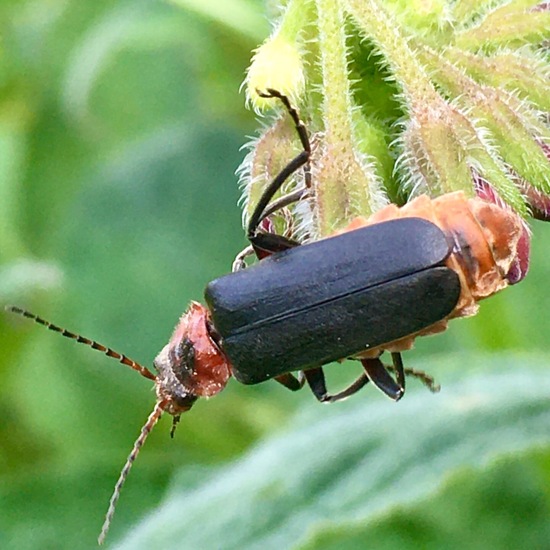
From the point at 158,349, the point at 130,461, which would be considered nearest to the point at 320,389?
the point at 130,461

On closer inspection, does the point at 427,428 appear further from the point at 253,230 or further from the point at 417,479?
the point at 253,230

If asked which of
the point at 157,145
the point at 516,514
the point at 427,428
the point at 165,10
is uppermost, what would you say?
the point at 165,10

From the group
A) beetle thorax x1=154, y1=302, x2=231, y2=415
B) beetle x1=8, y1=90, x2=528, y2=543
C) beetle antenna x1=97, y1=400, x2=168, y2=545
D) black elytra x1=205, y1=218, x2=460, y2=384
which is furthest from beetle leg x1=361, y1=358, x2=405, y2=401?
beetle antenna x1=97, y1=400, x2=168, y2=545

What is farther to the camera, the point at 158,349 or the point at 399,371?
the point at 158,349

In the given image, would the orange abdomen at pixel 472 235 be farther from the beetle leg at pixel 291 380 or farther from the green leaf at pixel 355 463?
the green leaf at pixel 355 463

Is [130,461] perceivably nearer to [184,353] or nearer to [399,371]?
[184,353]

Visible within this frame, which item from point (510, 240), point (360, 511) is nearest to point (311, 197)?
point (510, 240)

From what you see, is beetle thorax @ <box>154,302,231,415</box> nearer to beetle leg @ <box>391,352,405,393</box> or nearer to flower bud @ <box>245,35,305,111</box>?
beetle leg @ <box>391,352,405,393</box>
